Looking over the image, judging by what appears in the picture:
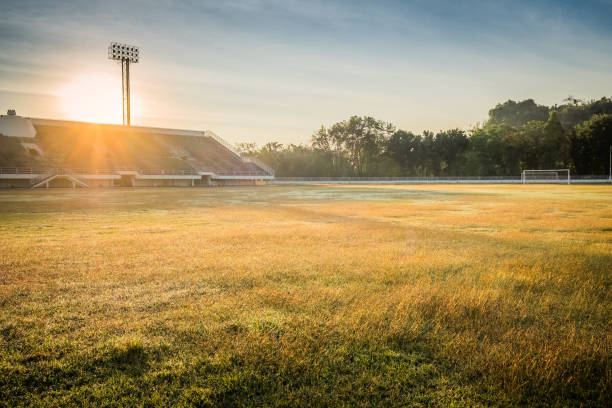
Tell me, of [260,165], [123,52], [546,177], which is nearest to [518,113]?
[546,177]

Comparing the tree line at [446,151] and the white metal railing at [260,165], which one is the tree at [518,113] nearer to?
the tree line at [446,151]

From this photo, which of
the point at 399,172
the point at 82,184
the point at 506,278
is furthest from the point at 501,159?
the point at 506,278

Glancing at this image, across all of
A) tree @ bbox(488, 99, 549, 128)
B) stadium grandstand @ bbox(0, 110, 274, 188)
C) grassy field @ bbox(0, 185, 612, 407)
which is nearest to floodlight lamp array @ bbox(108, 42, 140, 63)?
stadium grandstand @ bbox(0, 110, 274, 188)

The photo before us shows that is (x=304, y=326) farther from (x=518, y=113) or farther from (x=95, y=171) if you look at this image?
(x=518, y=113)

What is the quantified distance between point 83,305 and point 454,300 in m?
4.17

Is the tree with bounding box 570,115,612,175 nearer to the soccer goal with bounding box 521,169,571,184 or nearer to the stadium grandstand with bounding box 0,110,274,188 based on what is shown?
the soccer goal with bounding box 521,169,571,184

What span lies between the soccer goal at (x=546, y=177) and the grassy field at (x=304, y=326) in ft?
213

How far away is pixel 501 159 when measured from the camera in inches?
3004

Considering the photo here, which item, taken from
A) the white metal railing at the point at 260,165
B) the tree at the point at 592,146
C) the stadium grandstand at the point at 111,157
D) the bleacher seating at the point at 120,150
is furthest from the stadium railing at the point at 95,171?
the tree at the point at 592,146

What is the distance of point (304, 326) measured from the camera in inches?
141

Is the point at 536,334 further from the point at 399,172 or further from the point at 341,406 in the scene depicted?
the point at 399,172

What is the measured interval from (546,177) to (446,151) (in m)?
20.9

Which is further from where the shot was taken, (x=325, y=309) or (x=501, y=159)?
(x=501, y=159)

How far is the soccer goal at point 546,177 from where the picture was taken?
205 ft
